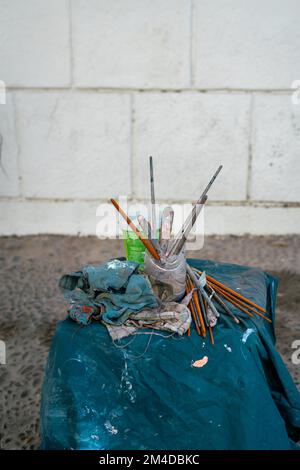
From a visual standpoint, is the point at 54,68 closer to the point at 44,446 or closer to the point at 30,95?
the point at 30,95

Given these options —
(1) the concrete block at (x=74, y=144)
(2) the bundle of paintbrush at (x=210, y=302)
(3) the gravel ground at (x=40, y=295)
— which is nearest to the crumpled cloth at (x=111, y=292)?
(2) the bundle of paintbrush at (x=210, y=302)

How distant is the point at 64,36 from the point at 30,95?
58cm

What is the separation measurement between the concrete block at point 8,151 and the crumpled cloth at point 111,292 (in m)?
2.73

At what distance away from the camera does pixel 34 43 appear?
14.5 ft

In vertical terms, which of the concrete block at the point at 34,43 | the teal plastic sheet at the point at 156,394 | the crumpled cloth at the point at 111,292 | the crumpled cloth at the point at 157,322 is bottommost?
the teal plastic sheet at the point at 156,394

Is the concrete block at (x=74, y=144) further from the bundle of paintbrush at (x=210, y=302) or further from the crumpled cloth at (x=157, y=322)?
the crumpled cloth at (x=157, y=322)

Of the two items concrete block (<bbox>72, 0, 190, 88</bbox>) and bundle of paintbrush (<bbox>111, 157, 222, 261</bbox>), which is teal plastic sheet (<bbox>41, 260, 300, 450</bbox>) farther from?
concrete block (<bbox>72, 0, 190, 88</bbox>)

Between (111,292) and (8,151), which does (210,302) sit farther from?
(8,151)

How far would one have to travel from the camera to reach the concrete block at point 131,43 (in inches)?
170

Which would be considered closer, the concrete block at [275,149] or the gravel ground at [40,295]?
the gravel ground at [40,295]

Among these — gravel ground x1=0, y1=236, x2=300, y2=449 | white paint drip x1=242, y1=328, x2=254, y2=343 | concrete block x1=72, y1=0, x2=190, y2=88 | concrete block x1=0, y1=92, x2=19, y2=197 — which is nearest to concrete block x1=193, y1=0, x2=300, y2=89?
concrete block x1=72, y1=0, x2=190, y2=88

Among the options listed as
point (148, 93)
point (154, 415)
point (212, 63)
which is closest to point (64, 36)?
point (148, 93)

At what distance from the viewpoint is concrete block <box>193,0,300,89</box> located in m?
4.30
